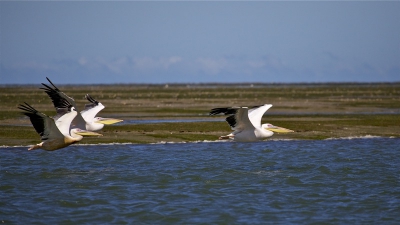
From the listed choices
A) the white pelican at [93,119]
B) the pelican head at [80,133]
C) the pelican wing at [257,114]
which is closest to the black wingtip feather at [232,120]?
the pelican wing at [257,114]

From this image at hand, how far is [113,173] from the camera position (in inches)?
470

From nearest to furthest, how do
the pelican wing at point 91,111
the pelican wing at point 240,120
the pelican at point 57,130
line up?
the pelican at point 57,130 → the pelican wing at point 240,120 → the pelican wing at point 91,111

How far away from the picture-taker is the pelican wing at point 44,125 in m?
10.7

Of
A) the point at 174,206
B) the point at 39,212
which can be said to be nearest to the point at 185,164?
the point at 174,206

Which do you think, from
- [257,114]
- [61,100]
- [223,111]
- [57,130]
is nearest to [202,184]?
[223,111]

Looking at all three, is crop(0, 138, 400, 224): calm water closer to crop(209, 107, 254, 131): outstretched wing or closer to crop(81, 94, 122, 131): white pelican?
crop(81, 94, 122, 131): white pelican

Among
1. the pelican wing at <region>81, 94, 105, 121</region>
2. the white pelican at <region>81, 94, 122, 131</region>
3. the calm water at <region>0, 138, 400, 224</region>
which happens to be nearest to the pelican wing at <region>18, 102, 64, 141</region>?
the calm water at <region>0, 138, 400, 224</region>

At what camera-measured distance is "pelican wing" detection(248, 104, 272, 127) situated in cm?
1278

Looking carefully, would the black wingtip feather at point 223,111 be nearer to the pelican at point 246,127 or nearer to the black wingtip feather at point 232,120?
the pelican at point 246,127

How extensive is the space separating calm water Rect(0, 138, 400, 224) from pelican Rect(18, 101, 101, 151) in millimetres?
610

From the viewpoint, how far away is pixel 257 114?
13.0 metres

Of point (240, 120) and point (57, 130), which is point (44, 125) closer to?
point (57, 130)

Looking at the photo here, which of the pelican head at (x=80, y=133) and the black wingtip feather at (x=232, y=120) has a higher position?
the black wingtip feather at (x=232, y=120)

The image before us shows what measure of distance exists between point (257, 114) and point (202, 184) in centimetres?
262
